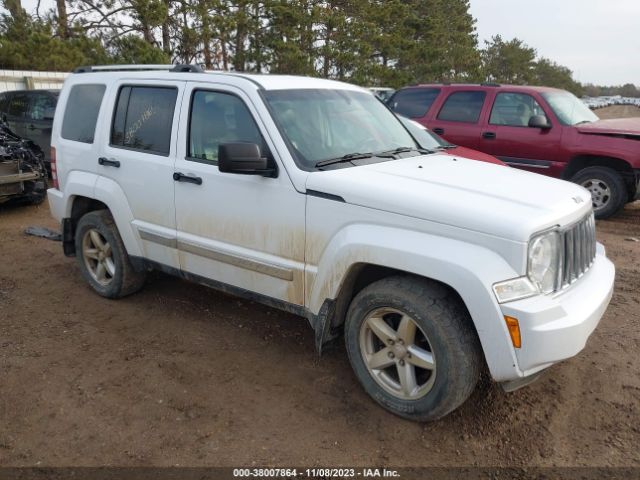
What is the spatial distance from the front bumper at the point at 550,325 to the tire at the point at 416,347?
0.30 m

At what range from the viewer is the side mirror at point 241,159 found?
319 centimetres

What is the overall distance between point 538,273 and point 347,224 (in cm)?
105

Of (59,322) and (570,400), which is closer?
(570,400)

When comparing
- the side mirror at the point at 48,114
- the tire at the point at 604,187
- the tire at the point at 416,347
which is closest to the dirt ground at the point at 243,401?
the tire at the point at 416,347

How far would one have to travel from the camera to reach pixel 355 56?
21.9 metres

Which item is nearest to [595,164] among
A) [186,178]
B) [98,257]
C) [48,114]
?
[186,178]

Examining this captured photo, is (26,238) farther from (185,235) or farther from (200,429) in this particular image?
(200,429)

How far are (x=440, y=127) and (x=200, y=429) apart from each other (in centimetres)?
698

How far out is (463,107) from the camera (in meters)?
8.75

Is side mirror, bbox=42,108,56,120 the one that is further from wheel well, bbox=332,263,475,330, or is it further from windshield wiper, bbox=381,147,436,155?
wheel well, bbox=332,263,475,330

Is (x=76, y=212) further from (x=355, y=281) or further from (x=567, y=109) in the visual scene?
(x=567, y=109)

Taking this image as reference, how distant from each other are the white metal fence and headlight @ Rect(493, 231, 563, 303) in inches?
648

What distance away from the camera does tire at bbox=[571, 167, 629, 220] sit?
768cm

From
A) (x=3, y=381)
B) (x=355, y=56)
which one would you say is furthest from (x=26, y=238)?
(x=355, y=56)
